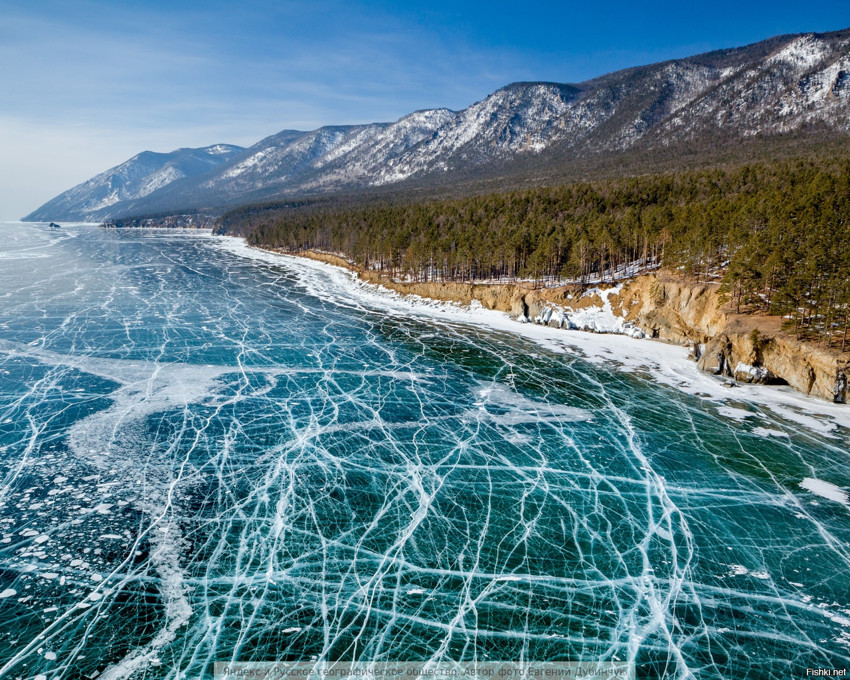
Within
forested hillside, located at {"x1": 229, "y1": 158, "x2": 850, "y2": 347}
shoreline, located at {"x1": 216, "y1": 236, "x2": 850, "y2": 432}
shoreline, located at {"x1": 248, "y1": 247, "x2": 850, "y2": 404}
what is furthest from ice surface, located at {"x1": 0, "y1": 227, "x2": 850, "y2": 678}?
forested hillside, located at {"x1": 229, "y1": 158, "x2": 850, "y2": 347}

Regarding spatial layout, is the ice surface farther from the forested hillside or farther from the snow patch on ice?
the forested hillside

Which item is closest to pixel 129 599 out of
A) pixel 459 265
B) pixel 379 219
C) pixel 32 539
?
pixel 32 539

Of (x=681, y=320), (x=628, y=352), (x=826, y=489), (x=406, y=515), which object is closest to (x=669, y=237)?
(x=681, y=320)

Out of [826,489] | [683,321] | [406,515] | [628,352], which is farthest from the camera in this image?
[683,321]

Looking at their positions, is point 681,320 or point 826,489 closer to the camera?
point 826,489

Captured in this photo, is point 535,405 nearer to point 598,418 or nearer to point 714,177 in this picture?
point 598,418

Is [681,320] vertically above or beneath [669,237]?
beneath

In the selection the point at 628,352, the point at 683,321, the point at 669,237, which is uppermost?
the point at 669,237

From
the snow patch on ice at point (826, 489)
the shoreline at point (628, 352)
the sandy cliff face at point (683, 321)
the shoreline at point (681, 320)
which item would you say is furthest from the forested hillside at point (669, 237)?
the snow patch on ice at point (826, 489)

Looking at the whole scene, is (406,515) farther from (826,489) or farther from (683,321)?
(683,321)
